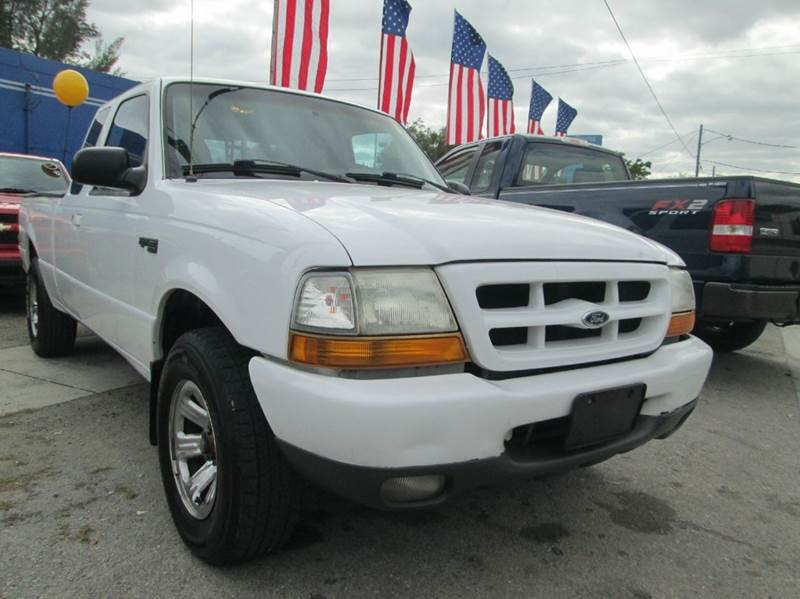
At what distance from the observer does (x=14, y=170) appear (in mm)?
7453

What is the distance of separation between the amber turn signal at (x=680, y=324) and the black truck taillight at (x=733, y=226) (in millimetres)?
2099

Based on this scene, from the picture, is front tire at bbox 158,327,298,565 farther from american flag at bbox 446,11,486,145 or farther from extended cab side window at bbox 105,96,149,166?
american flag at bbox 446,11,486,145

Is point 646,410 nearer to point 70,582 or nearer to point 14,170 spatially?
point 70,582

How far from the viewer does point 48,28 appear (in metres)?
34.3

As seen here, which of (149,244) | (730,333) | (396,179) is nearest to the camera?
Result: (149,244)

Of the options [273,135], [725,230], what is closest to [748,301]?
[725,230]

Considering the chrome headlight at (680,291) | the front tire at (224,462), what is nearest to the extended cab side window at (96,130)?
the front tire at (224,462)

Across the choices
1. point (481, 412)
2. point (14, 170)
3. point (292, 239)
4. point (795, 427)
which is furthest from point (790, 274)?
point (14, 170)

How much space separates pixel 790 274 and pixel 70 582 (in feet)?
15.1

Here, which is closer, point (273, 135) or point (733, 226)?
point (273, 135)

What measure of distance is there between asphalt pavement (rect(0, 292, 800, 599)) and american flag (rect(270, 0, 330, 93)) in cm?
592

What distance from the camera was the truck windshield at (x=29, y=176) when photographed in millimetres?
7262

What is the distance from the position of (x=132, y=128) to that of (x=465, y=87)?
10244 millimetres

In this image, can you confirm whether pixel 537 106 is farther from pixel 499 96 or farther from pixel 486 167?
pixel 486 167
